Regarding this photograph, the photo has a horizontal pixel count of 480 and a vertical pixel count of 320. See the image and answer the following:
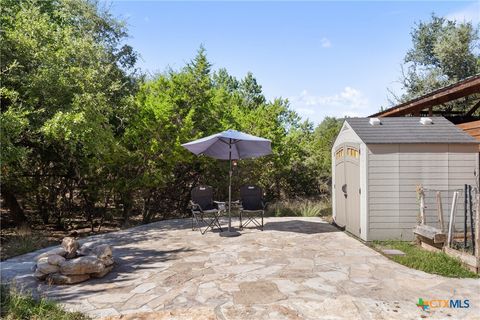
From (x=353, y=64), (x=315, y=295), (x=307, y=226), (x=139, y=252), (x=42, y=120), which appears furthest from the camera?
(x=353, y=64)

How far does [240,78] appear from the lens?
24.4 metres

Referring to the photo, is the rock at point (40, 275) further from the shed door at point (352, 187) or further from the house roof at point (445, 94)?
the house roof at point (445, 94)

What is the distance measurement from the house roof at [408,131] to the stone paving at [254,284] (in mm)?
2263

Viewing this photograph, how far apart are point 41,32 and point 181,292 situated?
7173mm

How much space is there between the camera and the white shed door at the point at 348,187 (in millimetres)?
7625

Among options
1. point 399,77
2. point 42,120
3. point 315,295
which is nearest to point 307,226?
point 315,295

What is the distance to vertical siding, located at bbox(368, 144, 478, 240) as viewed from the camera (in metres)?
7.14

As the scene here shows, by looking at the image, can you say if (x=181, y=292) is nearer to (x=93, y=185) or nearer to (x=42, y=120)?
(x=42, y=120)

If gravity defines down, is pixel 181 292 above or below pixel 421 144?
below

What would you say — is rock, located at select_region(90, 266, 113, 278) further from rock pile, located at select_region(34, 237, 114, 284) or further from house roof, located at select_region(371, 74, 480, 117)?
house roof, located at select_region(371, 74, 480, 117)

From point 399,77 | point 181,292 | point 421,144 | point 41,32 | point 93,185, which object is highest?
point 399,77

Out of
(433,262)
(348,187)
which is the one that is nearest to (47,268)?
(433,262)

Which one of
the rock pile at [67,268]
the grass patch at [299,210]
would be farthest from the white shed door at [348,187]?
the rock pile at [67,268]

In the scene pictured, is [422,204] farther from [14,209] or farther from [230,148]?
[14,209]
